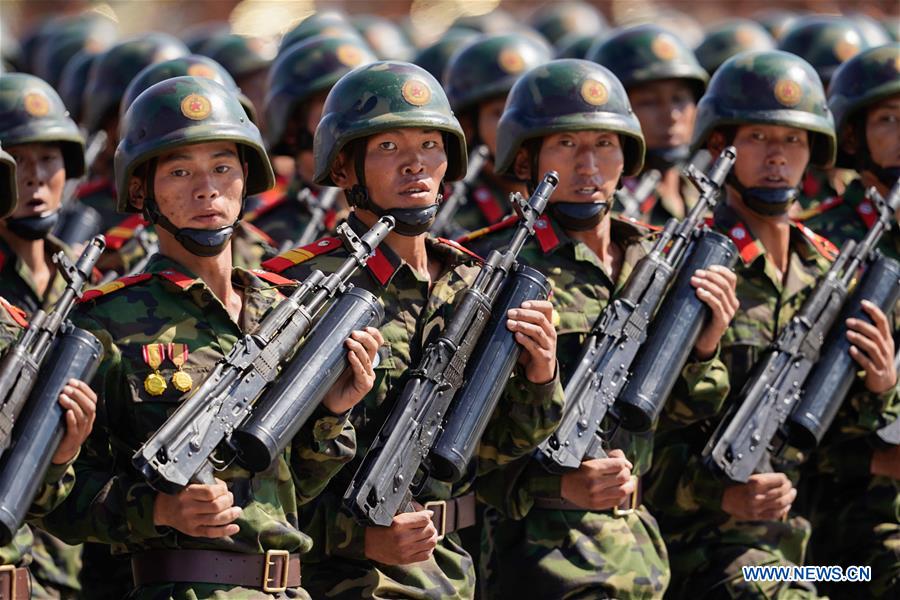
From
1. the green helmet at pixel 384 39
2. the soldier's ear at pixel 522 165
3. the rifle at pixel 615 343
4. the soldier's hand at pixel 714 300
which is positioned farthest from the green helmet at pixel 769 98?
the green helmet at pixel 384 39

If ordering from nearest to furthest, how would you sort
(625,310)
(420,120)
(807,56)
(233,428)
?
(233,428) < (420,120) < (625,310) < (807,56)

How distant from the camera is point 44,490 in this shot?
679 centimetres

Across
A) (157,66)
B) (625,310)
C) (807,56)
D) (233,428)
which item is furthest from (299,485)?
(807,56)

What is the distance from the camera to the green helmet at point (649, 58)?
12125 mm

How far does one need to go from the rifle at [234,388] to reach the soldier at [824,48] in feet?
20.0

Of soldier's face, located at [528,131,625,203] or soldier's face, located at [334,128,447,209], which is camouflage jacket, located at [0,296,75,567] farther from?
soldier's face, located at [528,131,625,203]

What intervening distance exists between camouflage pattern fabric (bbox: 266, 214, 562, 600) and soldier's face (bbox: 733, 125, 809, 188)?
7.12 ft

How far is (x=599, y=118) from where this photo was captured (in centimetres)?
891

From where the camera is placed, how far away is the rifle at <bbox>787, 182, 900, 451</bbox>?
9070 millimetres

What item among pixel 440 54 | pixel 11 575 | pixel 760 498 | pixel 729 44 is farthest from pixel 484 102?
pixel 11 575

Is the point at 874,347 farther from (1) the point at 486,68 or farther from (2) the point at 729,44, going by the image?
(2) the point at 729,44

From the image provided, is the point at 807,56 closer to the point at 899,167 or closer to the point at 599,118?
the point at 899,167

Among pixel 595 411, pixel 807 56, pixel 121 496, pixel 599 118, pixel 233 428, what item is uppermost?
pixel 807 56

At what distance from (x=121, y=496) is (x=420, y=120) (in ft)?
6.82
